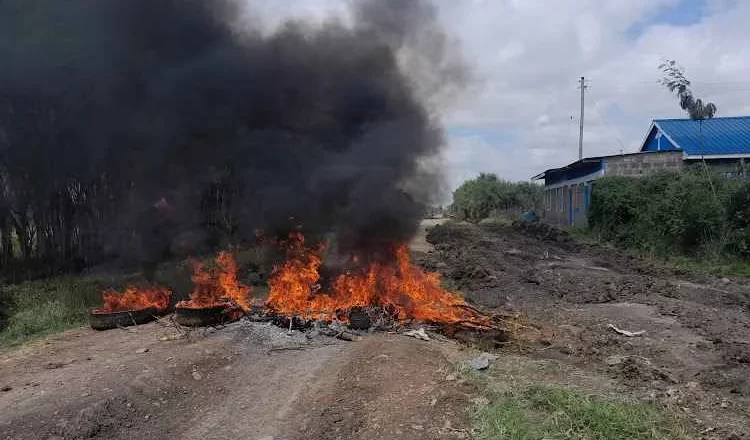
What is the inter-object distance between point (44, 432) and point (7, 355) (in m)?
3.15

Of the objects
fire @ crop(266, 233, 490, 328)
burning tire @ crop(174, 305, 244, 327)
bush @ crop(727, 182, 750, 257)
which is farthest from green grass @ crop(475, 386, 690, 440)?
bush @ crop(727, 182, 750, 257)

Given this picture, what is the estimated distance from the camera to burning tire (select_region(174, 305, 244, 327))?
27.7 feet

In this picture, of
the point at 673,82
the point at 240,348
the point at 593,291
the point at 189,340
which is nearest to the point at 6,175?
the point at 189,340

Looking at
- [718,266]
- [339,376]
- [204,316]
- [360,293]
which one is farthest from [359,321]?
[718,266]

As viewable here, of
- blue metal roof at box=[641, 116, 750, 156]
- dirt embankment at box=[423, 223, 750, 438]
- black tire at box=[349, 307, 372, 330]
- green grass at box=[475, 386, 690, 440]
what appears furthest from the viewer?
blue metal roof at box=[641, 116, 750, 156]

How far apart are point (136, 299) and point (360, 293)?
3854 millimetres

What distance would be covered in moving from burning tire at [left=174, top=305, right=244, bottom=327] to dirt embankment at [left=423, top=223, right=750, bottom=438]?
4.48 metres

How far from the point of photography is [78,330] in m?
8.92

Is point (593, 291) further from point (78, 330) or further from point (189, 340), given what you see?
point (78, 330)

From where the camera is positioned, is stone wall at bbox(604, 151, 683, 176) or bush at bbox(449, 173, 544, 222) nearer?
stone wall at bbox(604, 151, 683, 176)

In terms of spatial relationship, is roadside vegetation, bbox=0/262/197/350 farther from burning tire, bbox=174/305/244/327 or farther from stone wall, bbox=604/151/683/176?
stone wall, bbox=604/151/683/176

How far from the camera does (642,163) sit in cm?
2342

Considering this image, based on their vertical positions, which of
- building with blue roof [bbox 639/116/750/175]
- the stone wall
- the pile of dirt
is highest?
building with blue roof [bbox 639/116/750/175]

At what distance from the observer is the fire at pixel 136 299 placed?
938 cm
